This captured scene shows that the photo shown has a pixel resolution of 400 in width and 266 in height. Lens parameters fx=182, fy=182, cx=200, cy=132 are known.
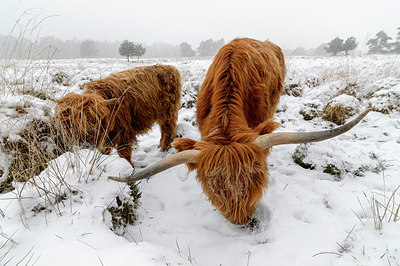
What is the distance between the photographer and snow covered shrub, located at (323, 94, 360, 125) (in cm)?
426

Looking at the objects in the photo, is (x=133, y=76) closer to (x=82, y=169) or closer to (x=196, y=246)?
(x=82, y=169)

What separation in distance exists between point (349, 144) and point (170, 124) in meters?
3.61

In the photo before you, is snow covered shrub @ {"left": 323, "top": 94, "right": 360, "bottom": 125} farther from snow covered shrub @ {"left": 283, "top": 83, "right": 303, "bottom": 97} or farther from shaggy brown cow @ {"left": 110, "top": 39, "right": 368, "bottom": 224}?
shaggy brown cow @ {"left": 110, "top": 39, "right": 368, "bottom": 224}

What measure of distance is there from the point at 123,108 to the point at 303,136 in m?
2.72

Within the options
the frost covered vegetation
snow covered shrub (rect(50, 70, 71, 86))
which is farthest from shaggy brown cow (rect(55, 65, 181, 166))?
snow covered shrub (rect(50, 70, 71, 86))

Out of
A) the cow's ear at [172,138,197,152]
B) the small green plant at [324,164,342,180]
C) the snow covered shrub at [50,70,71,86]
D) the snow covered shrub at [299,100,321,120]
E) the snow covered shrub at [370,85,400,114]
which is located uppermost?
the snow covered shrub at [50,70,71,86]

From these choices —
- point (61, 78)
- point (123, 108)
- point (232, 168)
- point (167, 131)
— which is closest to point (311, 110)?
point (167, 131)

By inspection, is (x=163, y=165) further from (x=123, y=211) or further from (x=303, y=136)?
(x=303, y=136)

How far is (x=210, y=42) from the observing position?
225ft

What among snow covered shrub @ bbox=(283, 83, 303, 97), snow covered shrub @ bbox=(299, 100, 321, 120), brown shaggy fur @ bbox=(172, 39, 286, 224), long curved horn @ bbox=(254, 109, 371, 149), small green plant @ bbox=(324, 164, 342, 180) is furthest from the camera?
snow covered shrub @ bbox=(283, 83, 303, 97)

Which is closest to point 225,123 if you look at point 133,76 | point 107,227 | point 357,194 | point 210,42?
point 107,227

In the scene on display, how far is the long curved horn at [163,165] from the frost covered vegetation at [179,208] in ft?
1.48

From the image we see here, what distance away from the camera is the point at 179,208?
2.45 m

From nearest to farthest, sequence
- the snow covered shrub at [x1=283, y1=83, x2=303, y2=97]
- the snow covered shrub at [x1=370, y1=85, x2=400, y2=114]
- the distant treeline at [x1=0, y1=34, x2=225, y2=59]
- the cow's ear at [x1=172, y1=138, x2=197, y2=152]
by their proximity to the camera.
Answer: the cow's ear at [x1=172, y1=138, x2=197, y2=152]
the distant treeline at [x1=0, y1=34, x2=225, y2=59]
the snow covered shrub at [x1=370, y1=85, x2=400, y2=114]
the snow covered shrub at [x1=283, y1=83, x2=303, y2=97]
